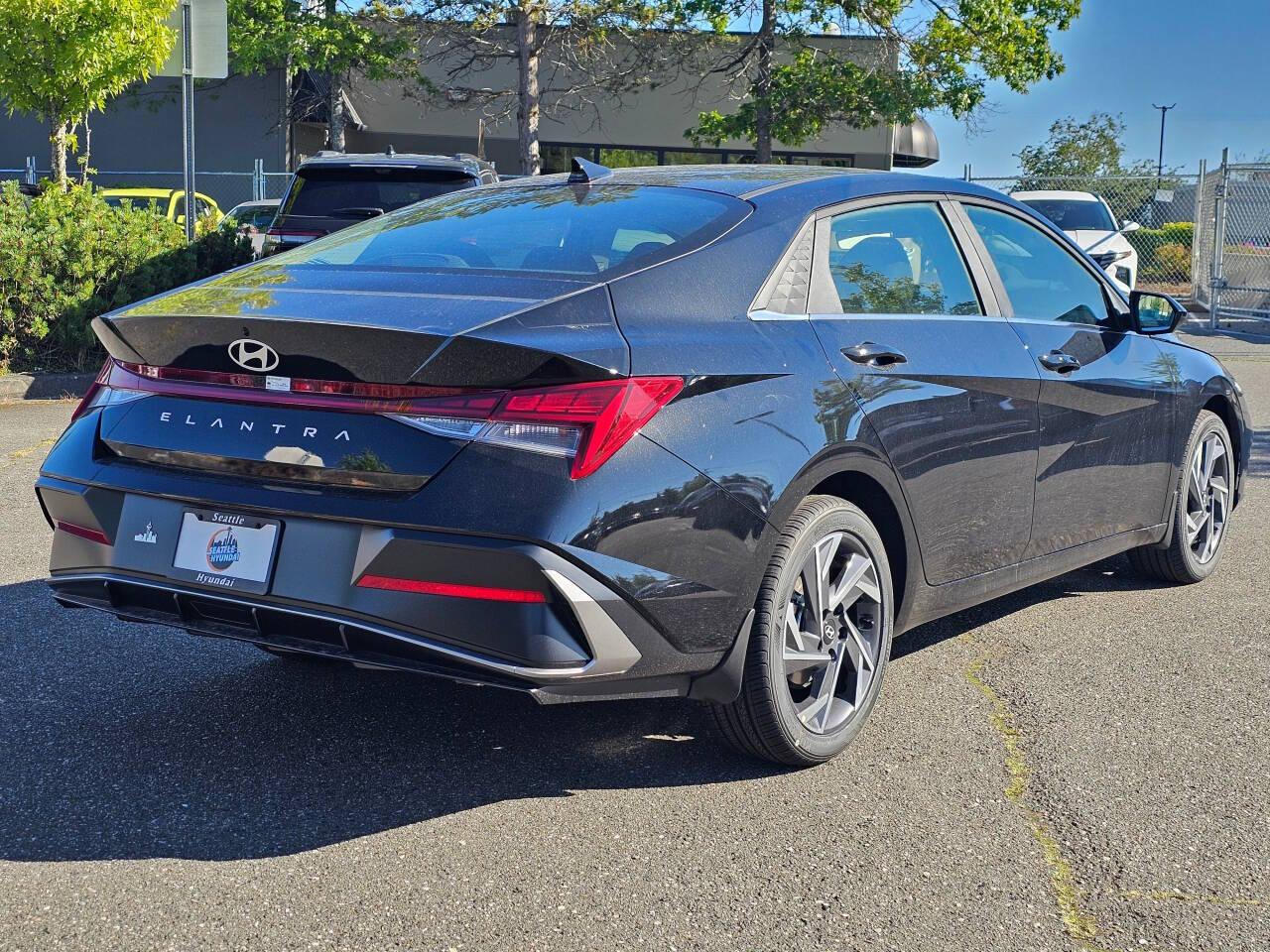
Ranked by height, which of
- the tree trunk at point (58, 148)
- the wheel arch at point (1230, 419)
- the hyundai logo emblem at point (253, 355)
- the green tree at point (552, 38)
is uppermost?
the green tree at point (552, 38)

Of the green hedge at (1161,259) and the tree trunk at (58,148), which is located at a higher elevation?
the tree trunk at (58,148)

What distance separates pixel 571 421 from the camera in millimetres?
3139

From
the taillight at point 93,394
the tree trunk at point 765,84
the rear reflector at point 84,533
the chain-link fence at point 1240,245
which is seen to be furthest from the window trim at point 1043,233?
the tree trunk at point 765,84

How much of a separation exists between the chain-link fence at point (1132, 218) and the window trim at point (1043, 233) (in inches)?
495

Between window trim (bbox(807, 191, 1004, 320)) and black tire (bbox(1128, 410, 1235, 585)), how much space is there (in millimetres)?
1538

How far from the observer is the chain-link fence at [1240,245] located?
776 inches

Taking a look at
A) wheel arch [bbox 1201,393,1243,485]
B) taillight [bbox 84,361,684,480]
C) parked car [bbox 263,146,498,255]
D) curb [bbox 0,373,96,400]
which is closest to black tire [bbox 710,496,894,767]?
taillight [bbox 84,361,684,480]

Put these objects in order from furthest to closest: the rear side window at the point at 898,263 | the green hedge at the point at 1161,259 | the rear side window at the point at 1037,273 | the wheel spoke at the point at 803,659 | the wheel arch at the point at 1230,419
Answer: the green hedge at the point at 1161,259
the wheel arch at the point at 1230,419
the rear side window at the point at 1037,273
the rear side window at the point at 898,263
the wheel spoke at the point at 803,659

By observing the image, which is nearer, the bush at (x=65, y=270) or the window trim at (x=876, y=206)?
the window trim at (x=876, y=206)

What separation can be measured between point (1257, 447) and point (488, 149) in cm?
2567

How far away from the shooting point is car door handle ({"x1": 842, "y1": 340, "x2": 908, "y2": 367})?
12.7 feet

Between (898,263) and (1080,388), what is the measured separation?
3.25 ft

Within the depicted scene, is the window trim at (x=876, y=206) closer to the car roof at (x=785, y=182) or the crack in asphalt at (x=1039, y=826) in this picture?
the car roof at (x=785, y=182)

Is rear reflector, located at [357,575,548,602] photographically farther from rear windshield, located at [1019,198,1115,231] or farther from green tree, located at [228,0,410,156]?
green tree, located at [228,0,410,156]
